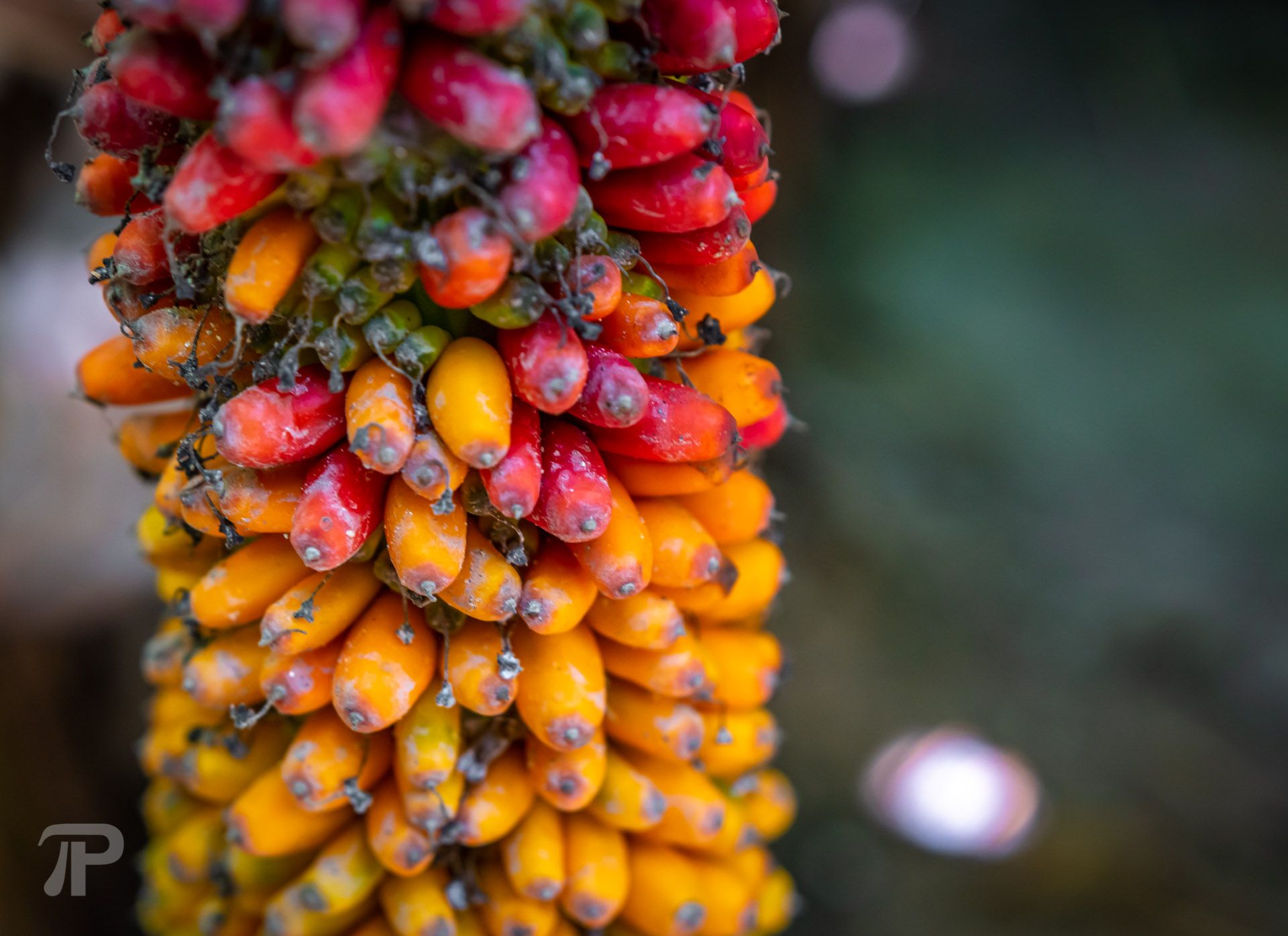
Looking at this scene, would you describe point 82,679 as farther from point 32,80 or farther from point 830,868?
point 830,868

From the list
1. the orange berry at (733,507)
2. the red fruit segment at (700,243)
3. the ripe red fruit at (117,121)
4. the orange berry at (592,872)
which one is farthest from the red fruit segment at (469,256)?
the orange berry at (592,872)

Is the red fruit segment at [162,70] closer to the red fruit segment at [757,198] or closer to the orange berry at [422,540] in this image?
the orange berry at [422,540]

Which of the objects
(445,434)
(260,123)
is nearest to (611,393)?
(445,434)

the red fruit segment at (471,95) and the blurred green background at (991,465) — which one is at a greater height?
the red fruit segment at (471,95)

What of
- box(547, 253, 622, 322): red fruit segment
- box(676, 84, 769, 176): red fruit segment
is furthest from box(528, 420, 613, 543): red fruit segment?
box(676, 84, 769, 176): red fruit segment

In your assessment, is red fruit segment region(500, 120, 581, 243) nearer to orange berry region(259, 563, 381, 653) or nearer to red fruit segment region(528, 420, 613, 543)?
red fruit segment region(528, 420, 613, 543)

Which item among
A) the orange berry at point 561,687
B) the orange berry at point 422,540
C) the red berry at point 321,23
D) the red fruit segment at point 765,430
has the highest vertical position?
the red berry at point 321,23

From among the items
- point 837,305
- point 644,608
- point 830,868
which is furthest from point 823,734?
point 644,608

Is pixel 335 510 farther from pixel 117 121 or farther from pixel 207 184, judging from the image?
pixel 117 121
